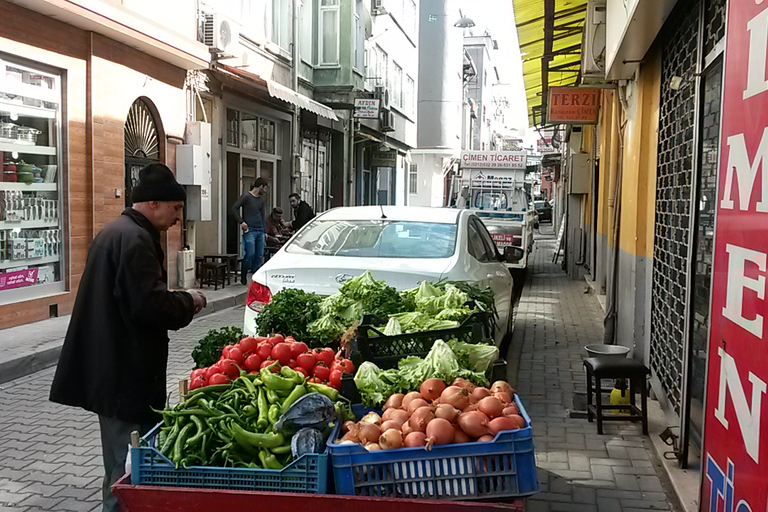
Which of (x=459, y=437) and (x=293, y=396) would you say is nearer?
(x=459, y=437)

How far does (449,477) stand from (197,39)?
1312cm

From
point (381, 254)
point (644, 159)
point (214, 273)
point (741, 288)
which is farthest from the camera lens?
point (214, 273)

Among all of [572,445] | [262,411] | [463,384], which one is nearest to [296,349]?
[262,411]

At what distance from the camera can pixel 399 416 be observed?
3.00 m

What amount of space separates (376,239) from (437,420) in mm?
3969

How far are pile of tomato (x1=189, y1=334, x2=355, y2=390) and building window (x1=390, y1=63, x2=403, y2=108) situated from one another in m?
29.1

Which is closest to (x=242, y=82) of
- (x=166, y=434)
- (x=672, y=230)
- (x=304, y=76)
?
(x=304, y=76)

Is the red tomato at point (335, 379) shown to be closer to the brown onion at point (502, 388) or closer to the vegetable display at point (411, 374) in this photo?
the vegetable display at point (411, 374)

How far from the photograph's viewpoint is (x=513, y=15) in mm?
12406

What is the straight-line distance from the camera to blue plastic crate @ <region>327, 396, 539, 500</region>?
2.74 m

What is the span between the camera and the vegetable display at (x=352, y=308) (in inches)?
181

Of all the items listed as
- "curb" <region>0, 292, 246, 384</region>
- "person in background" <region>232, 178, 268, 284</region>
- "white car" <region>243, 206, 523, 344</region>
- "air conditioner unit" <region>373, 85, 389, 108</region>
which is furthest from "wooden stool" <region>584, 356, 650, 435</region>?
"air conditioner unit" <region>373, 85, 389, 108</region>

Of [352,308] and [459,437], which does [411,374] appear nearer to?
[459,437]

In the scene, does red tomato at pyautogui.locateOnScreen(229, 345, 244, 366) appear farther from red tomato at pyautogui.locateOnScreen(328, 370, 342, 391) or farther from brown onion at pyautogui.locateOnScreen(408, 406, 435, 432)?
brown onion at pyautogui.locateOnScreen(408, 406, 435, 432)
